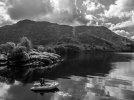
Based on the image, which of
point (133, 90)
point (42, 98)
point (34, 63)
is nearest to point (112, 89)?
point (133, 90)

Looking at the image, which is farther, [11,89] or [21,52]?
[21,52]

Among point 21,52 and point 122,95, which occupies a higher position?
point 21,52

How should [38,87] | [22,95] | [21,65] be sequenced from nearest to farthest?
[22,95]
[38,87]
[21,65]

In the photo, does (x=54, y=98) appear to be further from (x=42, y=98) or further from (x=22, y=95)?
(x=22, y=95)

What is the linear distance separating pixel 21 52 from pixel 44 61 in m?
23.2

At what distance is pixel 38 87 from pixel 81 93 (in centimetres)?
1870

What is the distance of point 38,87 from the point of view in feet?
248

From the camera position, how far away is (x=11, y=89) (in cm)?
7900

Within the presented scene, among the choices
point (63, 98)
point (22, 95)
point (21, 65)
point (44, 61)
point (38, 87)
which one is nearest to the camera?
point (63, 98)

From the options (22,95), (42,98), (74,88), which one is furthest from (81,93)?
(22,95)

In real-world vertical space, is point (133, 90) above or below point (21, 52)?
below

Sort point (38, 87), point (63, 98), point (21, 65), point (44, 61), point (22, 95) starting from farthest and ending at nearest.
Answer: point (44, 61), point (21, 65), point (38, 87), point (22, 95), point (63, 98)

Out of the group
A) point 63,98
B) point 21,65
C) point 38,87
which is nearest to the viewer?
point 63,98

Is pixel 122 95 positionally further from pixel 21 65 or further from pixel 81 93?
pixel 21 65
